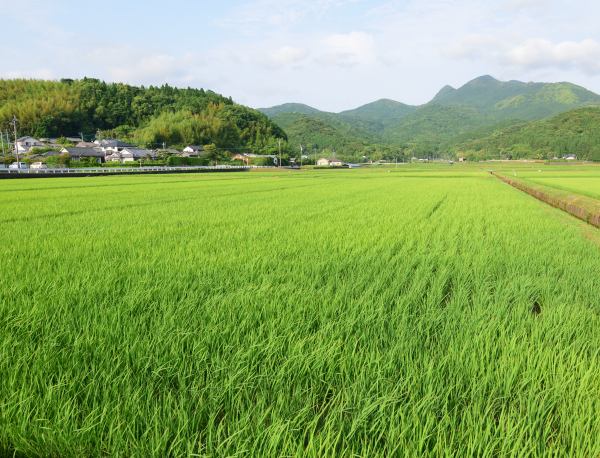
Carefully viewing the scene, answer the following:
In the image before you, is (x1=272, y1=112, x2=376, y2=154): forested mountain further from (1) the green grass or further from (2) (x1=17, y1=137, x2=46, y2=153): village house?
(1) the green grass

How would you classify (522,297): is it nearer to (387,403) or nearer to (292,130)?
(387,403)

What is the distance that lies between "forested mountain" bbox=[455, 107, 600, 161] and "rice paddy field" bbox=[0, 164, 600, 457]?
424 feet

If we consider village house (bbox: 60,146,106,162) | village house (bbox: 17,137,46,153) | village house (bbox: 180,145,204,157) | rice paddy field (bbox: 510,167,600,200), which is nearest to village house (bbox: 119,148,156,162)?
village house (bbox: 60,146,106,162)

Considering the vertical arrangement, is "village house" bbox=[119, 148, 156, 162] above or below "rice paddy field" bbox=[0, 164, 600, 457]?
above

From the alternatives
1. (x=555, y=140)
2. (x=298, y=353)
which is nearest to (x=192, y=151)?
(x=298, y=353)

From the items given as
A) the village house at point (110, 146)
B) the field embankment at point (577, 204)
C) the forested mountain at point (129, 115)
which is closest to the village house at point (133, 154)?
the village house at point (110, 146)

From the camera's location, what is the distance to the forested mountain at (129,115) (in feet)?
332

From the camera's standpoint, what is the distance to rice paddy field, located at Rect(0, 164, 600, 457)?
1.62m

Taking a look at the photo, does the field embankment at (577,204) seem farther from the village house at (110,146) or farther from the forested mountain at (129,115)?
the forested mountain at (129,115)

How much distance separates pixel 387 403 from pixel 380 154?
151 metres

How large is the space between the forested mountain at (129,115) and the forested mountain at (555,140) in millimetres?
78600

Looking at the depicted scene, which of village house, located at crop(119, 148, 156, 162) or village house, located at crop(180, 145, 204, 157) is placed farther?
village house, located at crop(180, 145, 204, 157)

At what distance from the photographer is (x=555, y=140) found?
5285 inches

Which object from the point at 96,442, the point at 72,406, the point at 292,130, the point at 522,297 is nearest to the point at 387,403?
the point at 96,442
